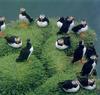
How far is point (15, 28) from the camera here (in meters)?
23.1

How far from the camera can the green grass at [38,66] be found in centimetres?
1992

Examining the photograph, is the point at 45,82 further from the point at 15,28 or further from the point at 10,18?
the point at 10,18

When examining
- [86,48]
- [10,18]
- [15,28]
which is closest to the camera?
[86,48]

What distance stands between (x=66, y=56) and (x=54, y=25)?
2.16 metres

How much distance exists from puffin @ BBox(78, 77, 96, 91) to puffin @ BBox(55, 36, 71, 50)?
1.90m

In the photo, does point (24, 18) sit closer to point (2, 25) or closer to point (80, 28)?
point (2, 25)

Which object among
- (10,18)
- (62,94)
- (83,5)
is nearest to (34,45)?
(62,94)

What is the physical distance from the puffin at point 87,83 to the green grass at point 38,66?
118mm

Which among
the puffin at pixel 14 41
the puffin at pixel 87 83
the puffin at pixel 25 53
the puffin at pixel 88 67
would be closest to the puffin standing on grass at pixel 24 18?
the puffin at pixel 14 41

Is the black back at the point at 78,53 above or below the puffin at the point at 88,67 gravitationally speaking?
above

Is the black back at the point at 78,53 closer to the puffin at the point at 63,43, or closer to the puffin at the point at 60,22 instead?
the puffin at the point at 63,43

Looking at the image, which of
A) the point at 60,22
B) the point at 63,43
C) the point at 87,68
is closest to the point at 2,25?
the point at 60,22

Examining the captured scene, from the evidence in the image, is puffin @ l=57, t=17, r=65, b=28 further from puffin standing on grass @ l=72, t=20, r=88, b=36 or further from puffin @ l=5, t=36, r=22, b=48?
puffin @ l=5, t=36, r=22, b=48

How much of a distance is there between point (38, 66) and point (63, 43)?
4.15 feet
